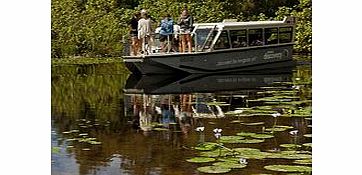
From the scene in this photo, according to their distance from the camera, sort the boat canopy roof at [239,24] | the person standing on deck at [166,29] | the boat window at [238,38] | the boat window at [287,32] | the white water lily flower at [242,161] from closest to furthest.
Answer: the white water lily flower at [242,161] < the boat window at [287,32] < the boat canopy roof at [239,24] < the person standing on deck at [166,29] < the boat window at [238,38]

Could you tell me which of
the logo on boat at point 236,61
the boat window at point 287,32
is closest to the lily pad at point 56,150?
the boat window at point 287,32

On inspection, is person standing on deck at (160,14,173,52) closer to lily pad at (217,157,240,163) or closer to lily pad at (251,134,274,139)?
lily pad at (251,134,274,139)

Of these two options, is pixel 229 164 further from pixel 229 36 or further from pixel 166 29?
pixel 229 36

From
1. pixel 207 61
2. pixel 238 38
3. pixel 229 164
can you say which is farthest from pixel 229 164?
pixel 238 38

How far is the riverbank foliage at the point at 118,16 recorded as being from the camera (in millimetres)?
2621

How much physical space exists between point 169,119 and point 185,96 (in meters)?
0.64

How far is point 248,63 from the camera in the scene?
12.5 feet

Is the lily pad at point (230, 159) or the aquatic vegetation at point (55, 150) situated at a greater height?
the aquatic vegetation at point (55, 150)

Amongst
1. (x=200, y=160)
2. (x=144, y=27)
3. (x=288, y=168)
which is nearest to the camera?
(x=288, y=168)

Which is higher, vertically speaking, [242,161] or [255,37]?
[255,37]

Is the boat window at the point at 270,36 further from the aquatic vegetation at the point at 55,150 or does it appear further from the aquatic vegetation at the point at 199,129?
the aquatic vegetation at the point at 55,150

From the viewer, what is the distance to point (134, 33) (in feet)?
11.9
